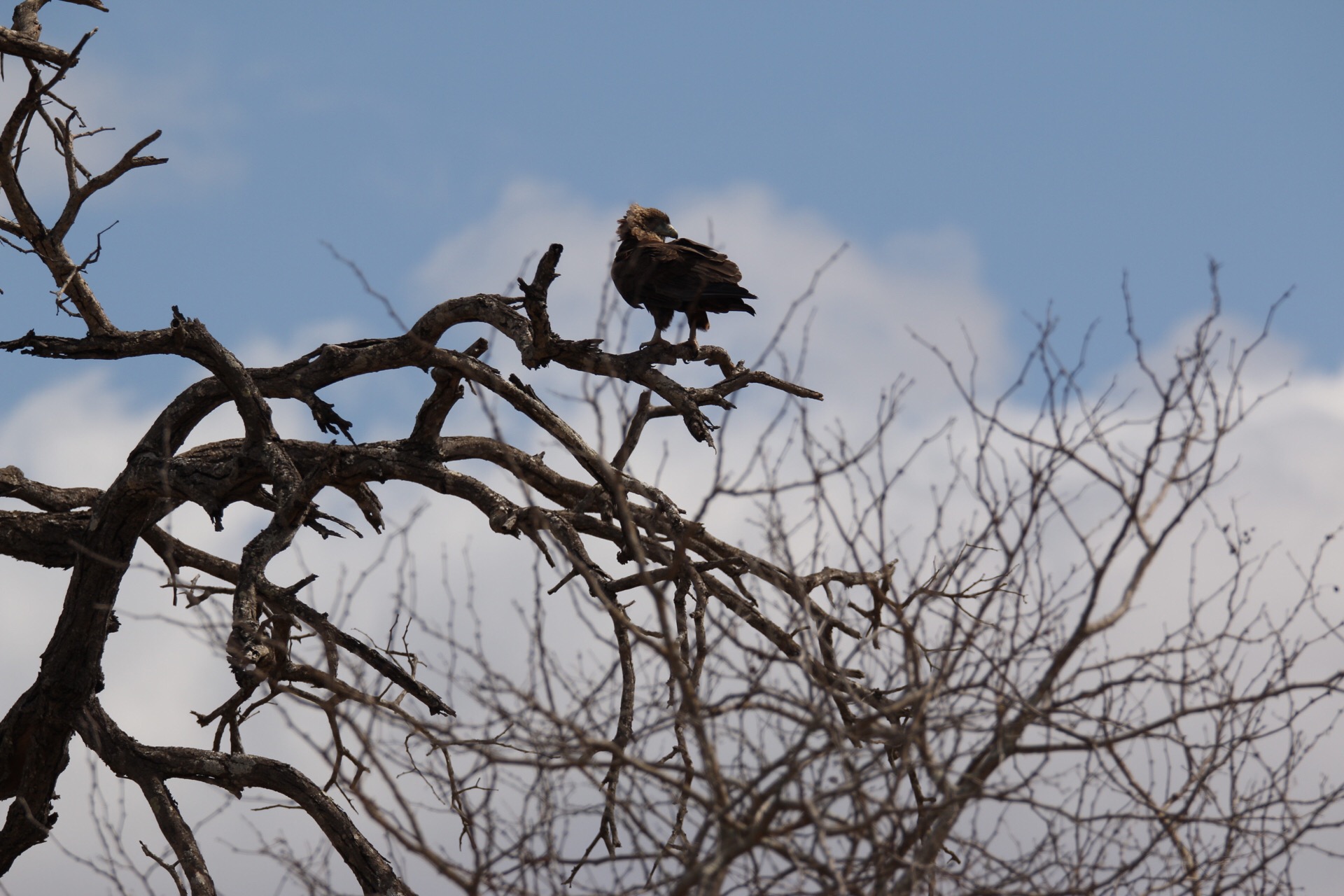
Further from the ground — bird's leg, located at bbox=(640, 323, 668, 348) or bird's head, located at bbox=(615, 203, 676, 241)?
bird's head, located at bbox=(615, 203, 676, 241)

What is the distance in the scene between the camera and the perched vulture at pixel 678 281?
6309 mm

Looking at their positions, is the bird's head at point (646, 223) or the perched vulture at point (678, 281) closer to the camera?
the perched vulture at point (678, 281)

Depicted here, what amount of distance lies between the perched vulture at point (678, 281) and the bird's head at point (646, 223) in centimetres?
Result: 72

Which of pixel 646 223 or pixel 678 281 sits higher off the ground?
pixel 646 223

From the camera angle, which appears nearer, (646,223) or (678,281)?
(678,281)

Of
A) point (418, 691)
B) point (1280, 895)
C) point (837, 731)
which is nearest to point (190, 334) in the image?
point (418, 691)

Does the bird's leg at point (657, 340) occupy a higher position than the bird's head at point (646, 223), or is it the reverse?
the bird's head at point (646, 223)

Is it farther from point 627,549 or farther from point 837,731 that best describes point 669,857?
point 627,549

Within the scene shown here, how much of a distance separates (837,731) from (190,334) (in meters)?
4.55

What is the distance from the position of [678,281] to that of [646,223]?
139cm

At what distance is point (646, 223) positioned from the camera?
25.2 ft

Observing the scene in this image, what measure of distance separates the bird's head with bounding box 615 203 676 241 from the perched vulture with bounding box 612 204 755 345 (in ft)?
2.37

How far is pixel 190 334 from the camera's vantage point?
20.8 ft

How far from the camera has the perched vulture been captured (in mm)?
6309
